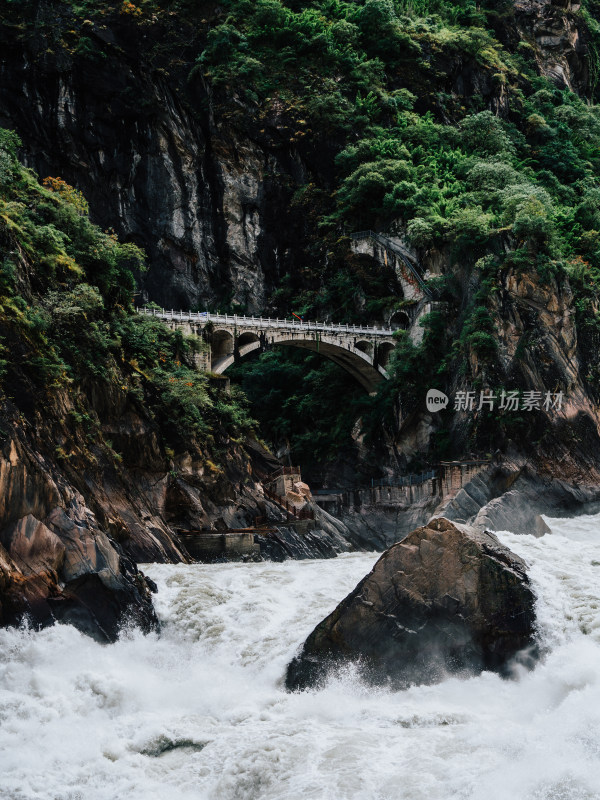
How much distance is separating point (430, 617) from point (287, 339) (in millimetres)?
39577

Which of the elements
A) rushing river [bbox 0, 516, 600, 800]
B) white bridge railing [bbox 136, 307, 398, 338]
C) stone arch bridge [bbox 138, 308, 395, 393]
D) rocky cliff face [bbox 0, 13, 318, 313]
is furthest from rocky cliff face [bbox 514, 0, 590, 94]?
rushing river [bbox 0, 516, 600, 800]

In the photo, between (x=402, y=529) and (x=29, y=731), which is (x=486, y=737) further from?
(x=402, y=529)

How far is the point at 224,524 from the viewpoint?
35.7 m

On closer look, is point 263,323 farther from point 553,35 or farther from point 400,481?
point 553,35

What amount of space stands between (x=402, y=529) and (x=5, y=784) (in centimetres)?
3696

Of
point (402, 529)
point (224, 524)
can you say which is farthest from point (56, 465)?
point (402, 529)

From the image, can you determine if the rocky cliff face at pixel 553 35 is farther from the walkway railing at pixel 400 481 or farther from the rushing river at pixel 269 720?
the rushing river at pixel 269 720

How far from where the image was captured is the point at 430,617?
1762 centimetres

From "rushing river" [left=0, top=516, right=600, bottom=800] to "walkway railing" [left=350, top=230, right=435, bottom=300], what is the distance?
39127 mm

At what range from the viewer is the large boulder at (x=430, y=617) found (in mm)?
17141

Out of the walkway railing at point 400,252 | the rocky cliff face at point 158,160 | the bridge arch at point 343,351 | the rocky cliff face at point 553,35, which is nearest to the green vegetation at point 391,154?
the rocky cliff face at point 158,160

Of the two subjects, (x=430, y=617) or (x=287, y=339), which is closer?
(x=430, y=617)

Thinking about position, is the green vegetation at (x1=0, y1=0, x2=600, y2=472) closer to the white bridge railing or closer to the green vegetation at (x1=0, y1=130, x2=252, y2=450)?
the green vegetation at (x1=0, y1=130, x2=252, y2=450)

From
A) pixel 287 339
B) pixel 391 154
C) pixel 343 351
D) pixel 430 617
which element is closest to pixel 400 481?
pixel 343 351
